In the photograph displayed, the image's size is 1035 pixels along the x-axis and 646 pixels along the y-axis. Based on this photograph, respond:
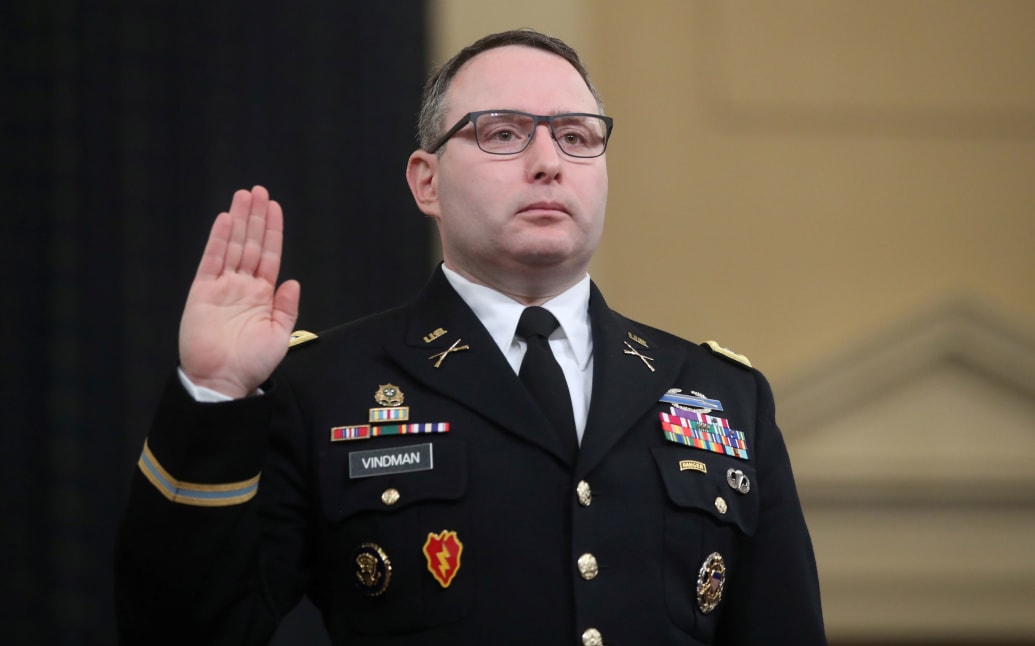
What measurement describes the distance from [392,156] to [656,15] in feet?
3.45

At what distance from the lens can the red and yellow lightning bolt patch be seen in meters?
1.44

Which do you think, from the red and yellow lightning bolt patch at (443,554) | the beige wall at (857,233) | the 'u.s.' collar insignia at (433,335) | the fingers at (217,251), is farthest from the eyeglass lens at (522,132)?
the beige wall at (857,233)

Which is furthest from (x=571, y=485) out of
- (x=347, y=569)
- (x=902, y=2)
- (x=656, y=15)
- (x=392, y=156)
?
(x=902, y=2)

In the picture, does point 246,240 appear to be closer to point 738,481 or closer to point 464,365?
point 464,365

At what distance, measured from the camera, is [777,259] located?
4.12 m

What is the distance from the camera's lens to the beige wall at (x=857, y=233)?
3861mm

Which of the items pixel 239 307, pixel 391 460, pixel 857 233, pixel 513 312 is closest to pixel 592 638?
Answer: pixel 391 460

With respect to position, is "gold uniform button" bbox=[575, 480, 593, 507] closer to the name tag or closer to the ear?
the name tag

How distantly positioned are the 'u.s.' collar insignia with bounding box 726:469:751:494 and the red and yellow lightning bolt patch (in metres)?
0.37

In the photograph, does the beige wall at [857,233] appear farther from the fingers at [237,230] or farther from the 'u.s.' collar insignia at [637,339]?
the fingers at [237,230]

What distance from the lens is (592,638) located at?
1.42 metres

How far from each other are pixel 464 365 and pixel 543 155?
0.92 ft

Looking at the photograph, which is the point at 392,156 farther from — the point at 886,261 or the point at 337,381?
the point at 337,381

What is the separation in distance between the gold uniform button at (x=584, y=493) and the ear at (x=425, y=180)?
0.47 metres
